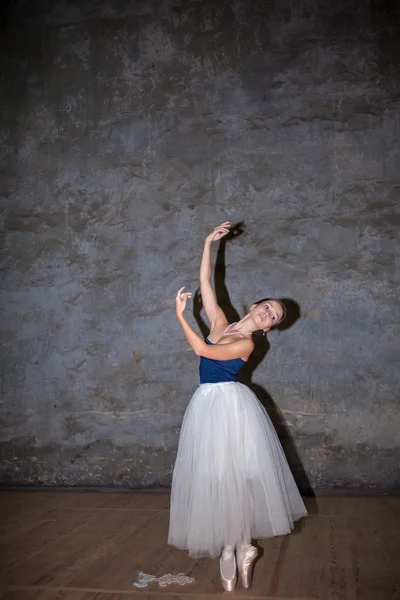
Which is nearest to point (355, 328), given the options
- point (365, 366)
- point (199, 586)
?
point (365, 366)

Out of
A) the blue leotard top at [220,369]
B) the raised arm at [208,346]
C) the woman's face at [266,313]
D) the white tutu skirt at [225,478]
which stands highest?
the woman's face at [266,313]

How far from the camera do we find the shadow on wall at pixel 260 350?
430 cm

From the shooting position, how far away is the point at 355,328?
431 cm

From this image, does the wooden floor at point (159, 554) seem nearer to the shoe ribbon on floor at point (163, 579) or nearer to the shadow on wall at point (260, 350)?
the shoe ribbon on floor at point (163, 579)

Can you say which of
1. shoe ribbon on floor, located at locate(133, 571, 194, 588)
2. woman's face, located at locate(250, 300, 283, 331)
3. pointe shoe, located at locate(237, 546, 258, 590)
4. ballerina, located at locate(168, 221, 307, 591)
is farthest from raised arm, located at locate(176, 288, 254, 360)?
shoe ribbon on floor, located at locate(133, 571, 194, 588)

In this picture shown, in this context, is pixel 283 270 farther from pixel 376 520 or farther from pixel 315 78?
pixel 376 520

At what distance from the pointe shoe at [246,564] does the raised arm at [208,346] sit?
860mm

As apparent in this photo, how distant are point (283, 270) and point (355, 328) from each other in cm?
65

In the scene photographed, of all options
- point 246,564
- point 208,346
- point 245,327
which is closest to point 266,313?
point 245,327

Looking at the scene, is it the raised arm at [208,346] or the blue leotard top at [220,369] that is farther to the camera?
the blue leotard top at [220,369]

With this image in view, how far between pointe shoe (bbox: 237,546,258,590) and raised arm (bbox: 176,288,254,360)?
2.82 ft

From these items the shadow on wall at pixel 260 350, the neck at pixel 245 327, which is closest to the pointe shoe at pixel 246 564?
the neck at pixel 245 327

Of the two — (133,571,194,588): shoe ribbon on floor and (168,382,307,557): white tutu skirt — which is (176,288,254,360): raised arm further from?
(133,571,194,588): shoe ribbon on floor

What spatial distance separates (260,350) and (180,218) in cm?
115
